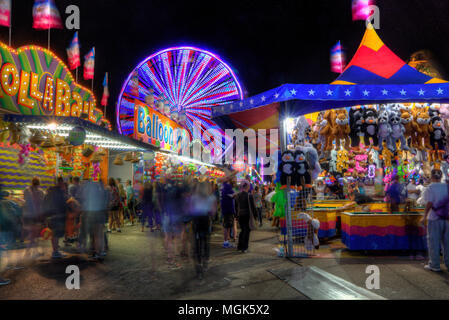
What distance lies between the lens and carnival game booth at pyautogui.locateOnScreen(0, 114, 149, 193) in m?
7.84

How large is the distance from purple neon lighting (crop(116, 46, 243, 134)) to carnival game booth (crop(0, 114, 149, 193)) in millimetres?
5593

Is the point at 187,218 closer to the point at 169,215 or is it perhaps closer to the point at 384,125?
the point at 169,215

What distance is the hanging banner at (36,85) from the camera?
10.2m

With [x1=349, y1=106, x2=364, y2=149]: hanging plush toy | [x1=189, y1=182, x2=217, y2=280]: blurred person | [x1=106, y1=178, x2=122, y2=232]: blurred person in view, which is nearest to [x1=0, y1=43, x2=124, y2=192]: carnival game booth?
[x1=106, y1=178, x2=122, y2=232]: blurred person

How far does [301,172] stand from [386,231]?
2.16 meters

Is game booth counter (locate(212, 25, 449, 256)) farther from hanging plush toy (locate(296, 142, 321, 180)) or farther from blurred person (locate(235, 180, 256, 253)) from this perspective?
blurred person (locate(235, 180, 256, 253))

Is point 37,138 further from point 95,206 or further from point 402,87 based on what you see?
point 402,87

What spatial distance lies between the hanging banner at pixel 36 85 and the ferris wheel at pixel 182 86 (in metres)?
3.08

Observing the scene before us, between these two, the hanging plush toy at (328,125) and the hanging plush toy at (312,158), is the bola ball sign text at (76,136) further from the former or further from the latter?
the hanging plush toy at (328,125)

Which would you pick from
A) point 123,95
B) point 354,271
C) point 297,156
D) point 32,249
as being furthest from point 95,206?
point 123,95

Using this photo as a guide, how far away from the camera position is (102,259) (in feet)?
20.5

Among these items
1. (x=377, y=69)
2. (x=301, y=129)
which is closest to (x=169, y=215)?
(x=301, y=129)

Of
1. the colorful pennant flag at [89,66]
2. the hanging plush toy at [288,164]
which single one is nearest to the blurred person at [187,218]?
the hanging plush toy at [288,164]

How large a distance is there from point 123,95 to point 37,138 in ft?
29.7
